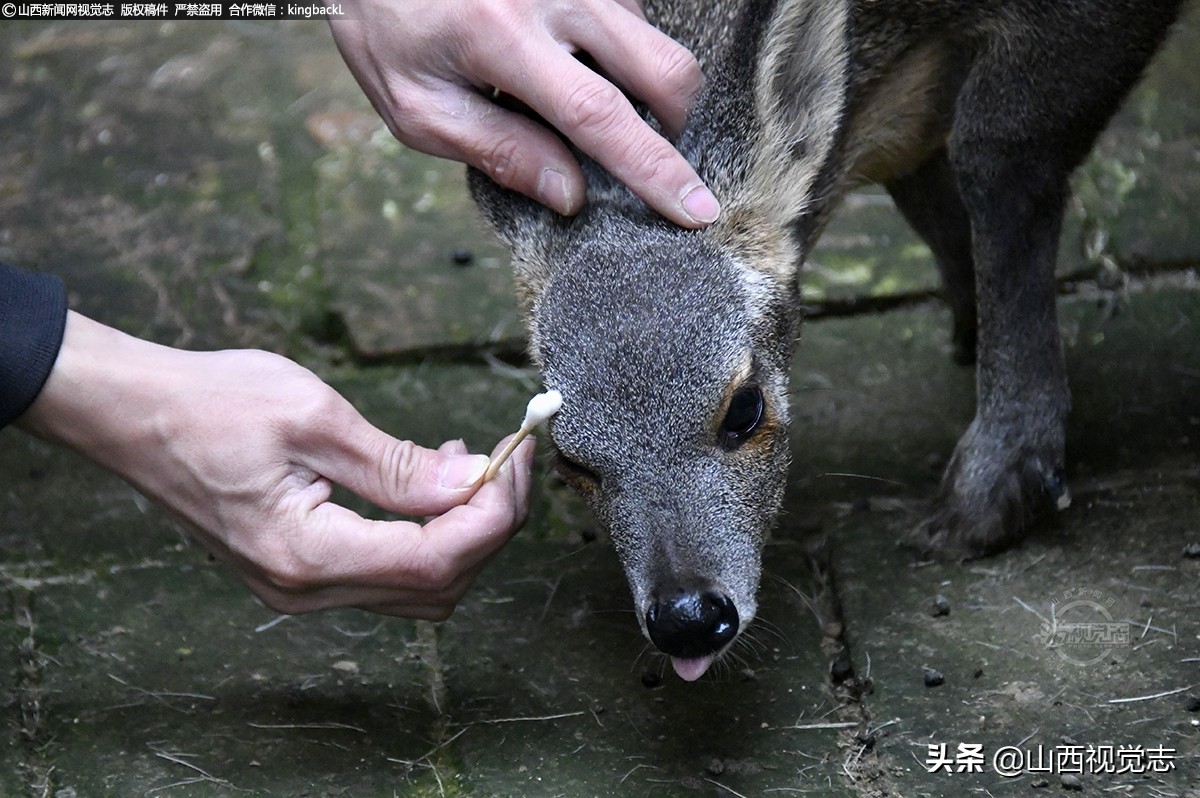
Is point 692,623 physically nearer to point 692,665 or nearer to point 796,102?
point 692,665

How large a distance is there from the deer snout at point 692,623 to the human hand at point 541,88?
115 cm

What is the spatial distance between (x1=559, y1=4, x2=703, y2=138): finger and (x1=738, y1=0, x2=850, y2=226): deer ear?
230 millimetres

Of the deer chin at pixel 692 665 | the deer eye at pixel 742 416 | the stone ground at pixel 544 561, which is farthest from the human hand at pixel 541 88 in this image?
the stone ground at pixel 544 561

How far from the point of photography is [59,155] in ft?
23.7

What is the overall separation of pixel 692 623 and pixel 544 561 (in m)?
1.36

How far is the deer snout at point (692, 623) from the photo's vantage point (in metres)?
3.81

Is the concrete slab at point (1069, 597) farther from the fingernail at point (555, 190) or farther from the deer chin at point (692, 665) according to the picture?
the fingernail at point (555, 190)

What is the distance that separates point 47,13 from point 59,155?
1586 millimetres

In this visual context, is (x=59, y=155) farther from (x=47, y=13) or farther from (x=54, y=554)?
(x=54, y=554)

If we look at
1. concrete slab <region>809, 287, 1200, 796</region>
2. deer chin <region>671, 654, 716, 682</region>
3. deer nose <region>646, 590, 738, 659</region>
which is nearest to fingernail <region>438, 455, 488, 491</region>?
deer nose <region>646, 590, 738, 659</region>

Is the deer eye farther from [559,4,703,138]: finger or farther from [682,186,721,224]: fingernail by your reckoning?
[559,4,703,138]: finger

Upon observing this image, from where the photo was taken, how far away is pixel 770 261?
175 inches

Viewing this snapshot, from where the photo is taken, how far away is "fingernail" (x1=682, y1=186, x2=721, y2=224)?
4.21 metres


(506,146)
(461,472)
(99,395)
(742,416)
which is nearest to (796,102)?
(506,146)
